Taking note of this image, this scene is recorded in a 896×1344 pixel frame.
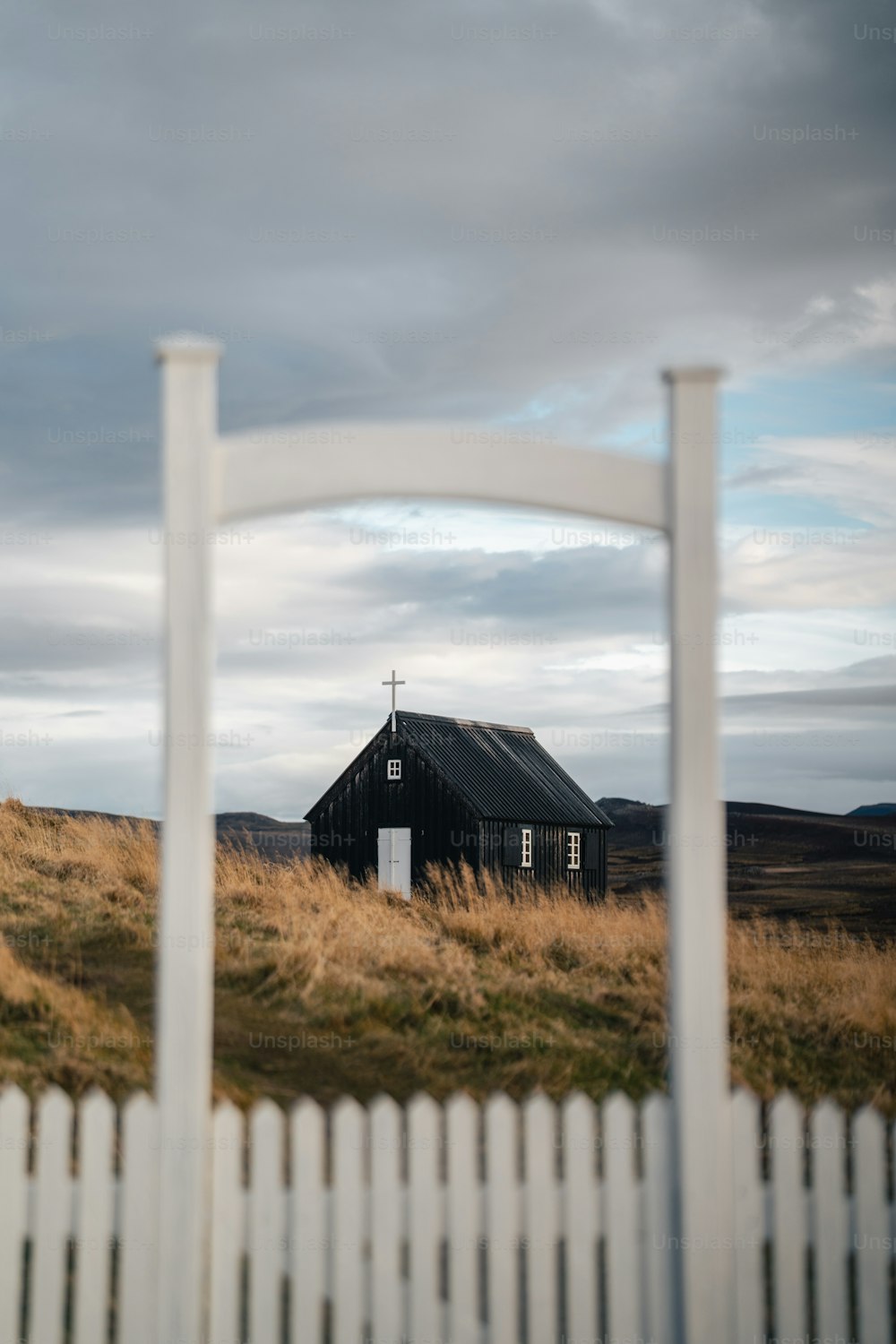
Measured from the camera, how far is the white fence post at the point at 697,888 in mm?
4734

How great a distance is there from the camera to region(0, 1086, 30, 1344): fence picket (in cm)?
465

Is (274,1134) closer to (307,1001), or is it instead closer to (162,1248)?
(162,1248)

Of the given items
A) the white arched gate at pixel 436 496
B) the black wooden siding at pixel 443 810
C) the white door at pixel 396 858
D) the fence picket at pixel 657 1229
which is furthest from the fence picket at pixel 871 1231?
the white door at pixel 396 858

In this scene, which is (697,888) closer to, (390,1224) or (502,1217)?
(502,1217)

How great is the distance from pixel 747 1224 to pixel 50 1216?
2649mm

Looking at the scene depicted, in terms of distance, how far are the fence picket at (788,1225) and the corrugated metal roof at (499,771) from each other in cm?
1997

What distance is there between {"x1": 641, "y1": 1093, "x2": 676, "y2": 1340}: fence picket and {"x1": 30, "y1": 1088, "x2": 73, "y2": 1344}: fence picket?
7.15 feet

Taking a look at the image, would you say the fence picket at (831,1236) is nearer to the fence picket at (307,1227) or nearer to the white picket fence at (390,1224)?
the white picket fence at (390,1224)

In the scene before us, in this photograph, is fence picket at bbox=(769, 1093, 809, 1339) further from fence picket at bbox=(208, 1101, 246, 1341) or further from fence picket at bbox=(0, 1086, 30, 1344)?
fence picket at bbox=(0, 1086, 30, 1344)

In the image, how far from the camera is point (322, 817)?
89.4 feet

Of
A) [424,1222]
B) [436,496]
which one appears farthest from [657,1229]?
[436,496]

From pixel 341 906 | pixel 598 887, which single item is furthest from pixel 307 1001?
pixel 598 887

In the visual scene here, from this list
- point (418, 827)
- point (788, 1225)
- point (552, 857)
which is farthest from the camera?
point (552, 857)

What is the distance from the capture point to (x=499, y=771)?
26938 mm
